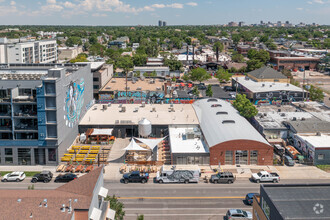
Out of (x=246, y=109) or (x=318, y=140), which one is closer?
(x=318, y=140)

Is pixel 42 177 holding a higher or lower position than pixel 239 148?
lower

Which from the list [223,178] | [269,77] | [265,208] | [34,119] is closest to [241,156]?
[223,178]

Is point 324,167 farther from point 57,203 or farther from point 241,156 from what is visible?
point 57,203

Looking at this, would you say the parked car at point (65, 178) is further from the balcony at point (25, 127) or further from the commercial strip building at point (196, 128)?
the commercial strip building at point (196, 128)

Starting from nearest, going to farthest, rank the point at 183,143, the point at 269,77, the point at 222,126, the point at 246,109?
the point at 183,143 → the point at 222,126 → the point at 246,109 → the point at 269,77

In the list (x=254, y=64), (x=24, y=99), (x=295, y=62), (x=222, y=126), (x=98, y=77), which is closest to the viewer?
(x=24, y=99)

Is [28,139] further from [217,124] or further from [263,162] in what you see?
[263,162]
